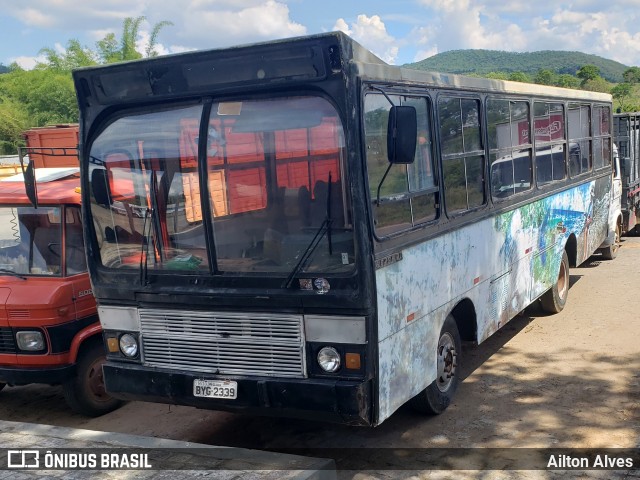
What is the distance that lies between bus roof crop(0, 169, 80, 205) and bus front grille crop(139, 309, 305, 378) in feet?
6.62

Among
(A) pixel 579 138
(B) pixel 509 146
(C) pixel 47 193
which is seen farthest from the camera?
(A) pixel 579 138

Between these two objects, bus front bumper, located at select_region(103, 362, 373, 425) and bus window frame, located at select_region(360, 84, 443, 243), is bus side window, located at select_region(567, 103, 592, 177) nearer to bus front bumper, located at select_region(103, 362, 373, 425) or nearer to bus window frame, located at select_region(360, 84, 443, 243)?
bus window frame, located at select_region(360, 84, 443, 243)

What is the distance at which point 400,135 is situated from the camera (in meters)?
4.64

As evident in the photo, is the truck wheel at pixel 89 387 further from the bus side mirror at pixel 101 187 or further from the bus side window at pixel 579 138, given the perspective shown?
the bus side window at pixel 579 138

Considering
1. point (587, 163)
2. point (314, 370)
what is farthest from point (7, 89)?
point (314, 370)

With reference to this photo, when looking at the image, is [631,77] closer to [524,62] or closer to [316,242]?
[524,62]

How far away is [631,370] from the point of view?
6930 mm

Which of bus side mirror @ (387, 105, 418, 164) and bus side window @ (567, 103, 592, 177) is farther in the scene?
bus side window @ (567, 103, 592, 177)

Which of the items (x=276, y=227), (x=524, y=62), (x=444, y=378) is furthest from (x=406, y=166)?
(x=524, y=62)

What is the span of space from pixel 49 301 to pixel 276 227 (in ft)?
8.55

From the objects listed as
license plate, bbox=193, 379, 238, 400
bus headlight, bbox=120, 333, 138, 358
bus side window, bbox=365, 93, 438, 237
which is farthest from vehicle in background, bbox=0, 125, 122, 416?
bus side window, bbox=365, 93, 438, 237

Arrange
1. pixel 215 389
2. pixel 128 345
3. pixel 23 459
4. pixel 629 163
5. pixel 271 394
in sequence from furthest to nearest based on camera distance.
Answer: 1. pixel 629 163
2. pixel 128 345
3. pixel 23 459
4. pixel 215 389
5. pixel 271 394

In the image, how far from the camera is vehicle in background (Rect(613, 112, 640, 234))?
44.2ft

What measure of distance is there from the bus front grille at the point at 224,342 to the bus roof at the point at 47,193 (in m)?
2.02
